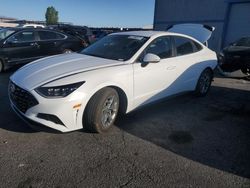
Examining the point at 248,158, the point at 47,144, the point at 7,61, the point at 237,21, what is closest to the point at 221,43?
the point at 237,21

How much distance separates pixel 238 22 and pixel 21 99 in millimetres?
14025

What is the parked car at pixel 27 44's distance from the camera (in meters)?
8.18

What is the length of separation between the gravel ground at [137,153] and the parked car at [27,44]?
3893mm

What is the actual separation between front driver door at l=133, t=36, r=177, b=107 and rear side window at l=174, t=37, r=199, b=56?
233 millimetres

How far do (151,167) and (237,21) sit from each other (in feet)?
45.5

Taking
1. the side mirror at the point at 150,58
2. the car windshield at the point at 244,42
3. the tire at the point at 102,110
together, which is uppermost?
the side mirror at the point at 150,58

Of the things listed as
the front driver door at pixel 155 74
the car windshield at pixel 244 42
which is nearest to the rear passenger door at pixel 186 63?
the front driver door at pixel 155 74

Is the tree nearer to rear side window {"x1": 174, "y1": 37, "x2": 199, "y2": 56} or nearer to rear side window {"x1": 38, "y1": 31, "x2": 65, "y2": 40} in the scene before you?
rear side window {"x1": 38, "y1": 31, "x2": 65, "y2": 40}

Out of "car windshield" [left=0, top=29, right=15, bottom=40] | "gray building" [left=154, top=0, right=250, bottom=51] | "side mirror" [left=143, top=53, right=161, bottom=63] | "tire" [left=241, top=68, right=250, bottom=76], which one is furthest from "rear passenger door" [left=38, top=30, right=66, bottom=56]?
"gray building" [left=154, top=0, right=250, bottom=51]

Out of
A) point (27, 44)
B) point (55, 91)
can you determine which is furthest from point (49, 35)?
point (55, 91)

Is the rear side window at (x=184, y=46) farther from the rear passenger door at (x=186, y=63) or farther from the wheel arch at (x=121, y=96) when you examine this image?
the wheel arch at (x=121, y=96)

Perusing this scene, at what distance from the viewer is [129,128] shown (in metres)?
4.10

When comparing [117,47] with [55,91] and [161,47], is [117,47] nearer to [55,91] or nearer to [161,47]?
[161,47]

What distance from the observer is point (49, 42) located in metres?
9.17
